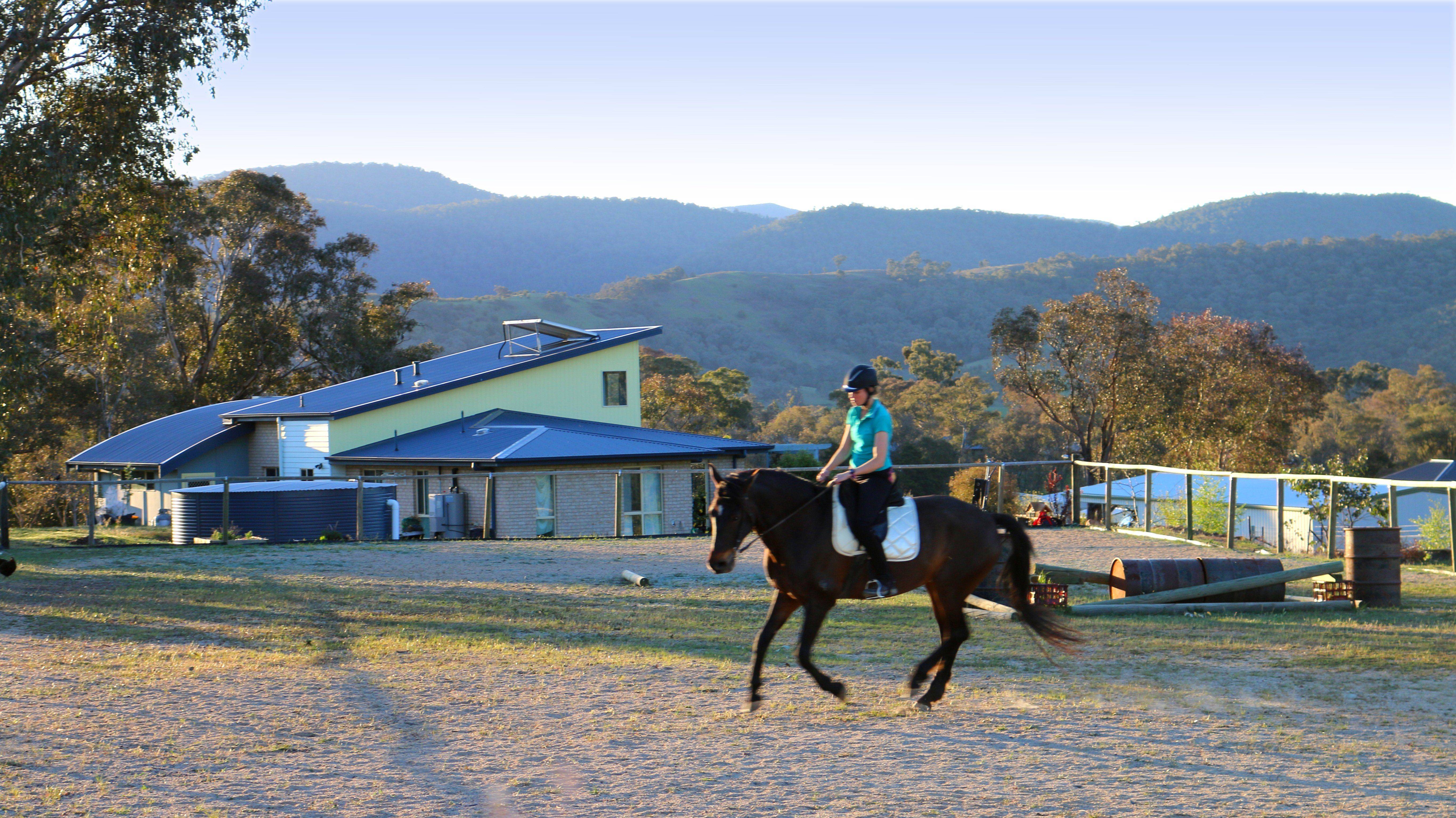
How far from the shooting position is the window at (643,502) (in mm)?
31250

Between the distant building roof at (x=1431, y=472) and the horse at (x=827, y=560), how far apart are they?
1725 inches

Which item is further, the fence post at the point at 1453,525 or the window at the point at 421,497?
the window at the point at 421,497

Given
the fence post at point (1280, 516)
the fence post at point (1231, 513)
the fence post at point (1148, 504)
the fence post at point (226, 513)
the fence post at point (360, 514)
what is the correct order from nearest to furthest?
1. the fence post at point (1280, 516)
2. the fence post at point (1231, 513)
3. the fence post at point (1148, 504)
4. the fence post at point (226, 513)
5. the fence post at point (360, 514)

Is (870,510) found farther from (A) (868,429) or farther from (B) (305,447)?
(B) (305,447)

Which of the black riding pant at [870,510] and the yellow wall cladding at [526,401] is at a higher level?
the yellow wall cladding at [526,401]

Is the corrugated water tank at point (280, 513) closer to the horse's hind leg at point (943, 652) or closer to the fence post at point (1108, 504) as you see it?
the fence post at point (1108, 504)

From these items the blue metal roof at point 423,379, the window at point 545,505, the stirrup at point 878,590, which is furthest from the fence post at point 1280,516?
the blue metal roof at point 423,379

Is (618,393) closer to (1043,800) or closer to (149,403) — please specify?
(149,403)

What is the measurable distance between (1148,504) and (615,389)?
21.3 m

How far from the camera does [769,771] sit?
6.40m

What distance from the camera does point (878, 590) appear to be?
7.87 m

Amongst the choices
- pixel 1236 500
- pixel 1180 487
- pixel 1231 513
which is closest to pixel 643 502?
pixel 1180 487

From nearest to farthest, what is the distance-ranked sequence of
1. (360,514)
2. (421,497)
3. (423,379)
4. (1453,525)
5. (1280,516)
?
(1453,525)
(1280,516)
(360,514)
(421,497)
(423,379)

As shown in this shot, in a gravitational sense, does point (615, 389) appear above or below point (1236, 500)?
above
